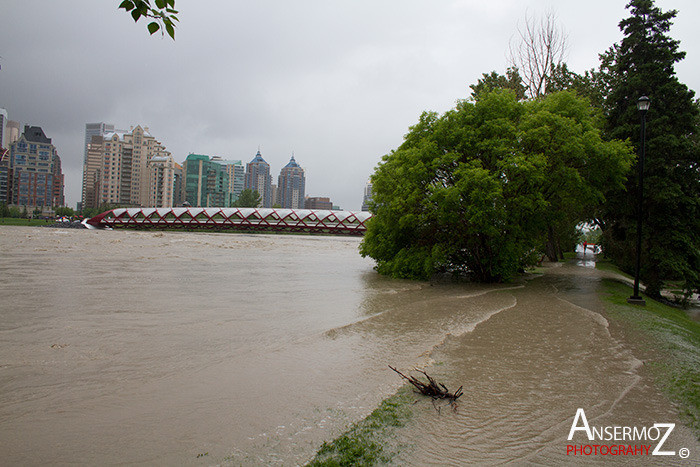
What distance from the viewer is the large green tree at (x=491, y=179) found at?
12789 millimetres

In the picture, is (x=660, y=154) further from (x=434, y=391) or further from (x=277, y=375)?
(x=277, y=375)

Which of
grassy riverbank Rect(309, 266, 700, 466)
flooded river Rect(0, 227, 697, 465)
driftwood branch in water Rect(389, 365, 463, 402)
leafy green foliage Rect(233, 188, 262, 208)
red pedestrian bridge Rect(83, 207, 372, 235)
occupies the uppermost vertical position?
leafy green foliage Rect(233, 188, 262, 208)

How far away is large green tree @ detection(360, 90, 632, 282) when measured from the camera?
12.8m

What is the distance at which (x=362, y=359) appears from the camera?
17.6 ft

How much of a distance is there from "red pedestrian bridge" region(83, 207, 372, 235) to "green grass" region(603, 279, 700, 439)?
50551 mm

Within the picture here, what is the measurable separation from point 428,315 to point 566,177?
763 centimetres

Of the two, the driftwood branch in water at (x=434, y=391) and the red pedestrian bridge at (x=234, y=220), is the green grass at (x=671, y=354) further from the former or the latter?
the red pedestrian bridge at (x=234, y=220)

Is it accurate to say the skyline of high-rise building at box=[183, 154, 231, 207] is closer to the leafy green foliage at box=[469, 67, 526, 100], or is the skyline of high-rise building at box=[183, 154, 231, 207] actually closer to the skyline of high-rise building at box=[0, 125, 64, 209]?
the skyline of high-rise building at box=[0, 125, 64, 209]

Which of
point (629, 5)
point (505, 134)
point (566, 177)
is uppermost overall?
point (629, 5)

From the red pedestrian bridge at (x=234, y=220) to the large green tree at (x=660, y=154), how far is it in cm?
4363

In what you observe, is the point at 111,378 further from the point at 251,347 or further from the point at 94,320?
the point at 94,320

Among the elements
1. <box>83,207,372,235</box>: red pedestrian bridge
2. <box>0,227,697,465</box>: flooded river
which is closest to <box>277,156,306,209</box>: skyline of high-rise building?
<box>83,207,372,235</box>: red pedestrian bridge

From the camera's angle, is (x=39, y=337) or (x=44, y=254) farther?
(x=44, y=254)

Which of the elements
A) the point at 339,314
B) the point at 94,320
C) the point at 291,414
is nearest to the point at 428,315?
the point at 339,314
